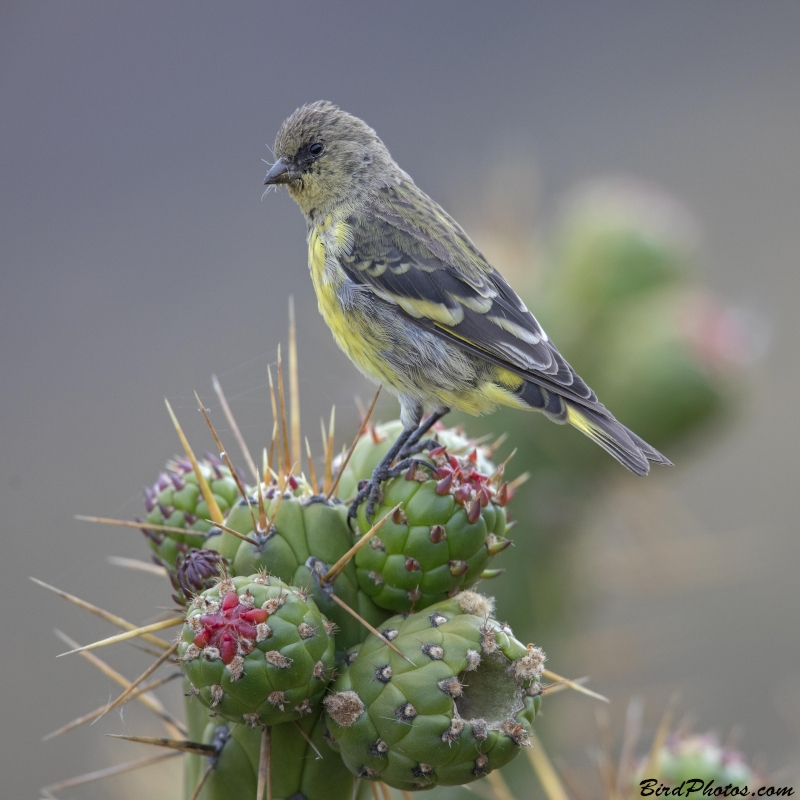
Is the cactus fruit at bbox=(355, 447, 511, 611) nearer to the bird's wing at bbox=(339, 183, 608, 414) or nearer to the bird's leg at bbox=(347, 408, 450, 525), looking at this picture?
the bird's leg at bbox=(347, 408, 450, 525)

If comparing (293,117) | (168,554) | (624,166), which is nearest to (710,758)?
(168,554)

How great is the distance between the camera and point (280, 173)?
3.73 m

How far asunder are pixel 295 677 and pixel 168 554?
687 mm

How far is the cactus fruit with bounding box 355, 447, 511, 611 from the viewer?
2.06 meters

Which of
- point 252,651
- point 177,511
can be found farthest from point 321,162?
point 252,651

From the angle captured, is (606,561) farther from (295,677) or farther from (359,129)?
(295,677)

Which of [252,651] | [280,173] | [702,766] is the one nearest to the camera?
[252,651]

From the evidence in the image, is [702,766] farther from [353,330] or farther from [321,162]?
[321,162]

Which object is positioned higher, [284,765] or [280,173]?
[280,173]

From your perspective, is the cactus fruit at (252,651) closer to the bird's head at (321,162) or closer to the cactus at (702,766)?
the cactus at (702,766)

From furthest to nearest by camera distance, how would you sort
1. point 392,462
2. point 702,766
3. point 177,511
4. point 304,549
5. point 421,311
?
point 421,311 → point 702,766 → point 392,462 → point 177,511 → point 304,549

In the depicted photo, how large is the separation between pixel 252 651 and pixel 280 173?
2.43 metres

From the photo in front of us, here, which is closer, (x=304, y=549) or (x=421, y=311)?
(x=304, y=549)

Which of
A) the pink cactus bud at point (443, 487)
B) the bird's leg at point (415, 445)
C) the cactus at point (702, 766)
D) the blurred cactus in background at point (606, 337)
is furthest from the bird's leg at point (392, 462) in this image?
the blurred cactus in background at point (606, 337)
